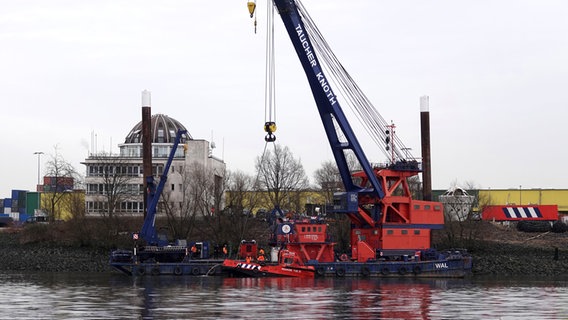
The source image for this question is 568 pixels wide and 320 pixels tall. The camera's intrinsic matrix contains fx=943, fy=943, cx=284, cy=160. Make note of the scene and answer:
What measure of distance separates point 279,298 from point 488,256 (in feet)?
125

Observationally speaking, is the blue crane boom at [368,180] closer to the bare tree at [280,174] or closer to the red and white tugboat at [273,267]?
the red and white tugboat at [273,267]

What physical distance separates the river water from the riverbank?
422 inches

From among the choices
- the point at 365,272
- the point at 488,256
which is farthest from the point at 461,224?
the point at 365,272

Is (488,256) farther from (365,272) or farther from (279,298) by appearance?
(279,298)

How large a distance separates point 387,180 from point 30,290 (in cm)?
2850

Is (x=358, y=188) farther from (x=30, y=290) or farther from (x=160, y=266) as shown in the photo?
(x=30, y=290)

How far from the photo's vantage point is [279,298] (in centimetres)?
4462

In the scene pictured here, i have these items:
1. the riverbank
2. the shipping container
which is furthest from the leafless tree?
the shipping container

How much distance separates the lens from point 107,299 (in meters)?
43.7

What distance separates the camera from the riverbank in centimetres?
7425

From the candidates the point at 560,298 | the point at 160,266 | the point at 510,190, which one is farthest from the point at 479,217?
the point at 560,298

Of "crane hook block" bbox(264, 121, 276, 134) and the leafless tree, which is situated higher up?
"crane hook block" bbox(264, 121, 276, 134)

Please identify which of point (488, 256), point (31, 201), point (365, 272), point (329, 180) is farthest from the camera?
point (31, 201)

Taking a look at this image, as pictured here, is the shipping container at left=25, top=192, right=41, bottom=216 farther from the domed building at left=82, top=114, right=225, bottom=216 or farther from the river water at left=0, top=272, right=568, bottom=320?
the river water at left=0, top=272, right=568, bottom=320
